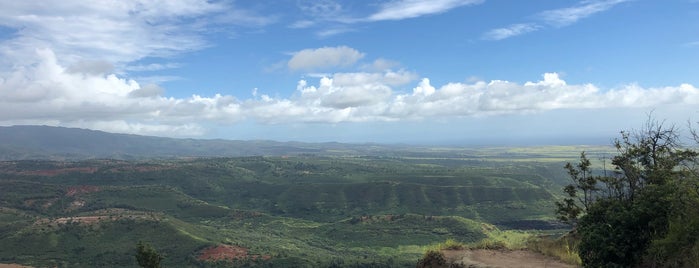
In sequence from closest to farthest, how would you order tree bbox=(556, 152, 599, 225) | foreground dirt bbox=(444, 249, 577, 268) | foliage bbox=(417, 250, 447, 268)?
foreground dirt bbox=(444, 249, 577, 268)
foliage bbox=(417, 250, 447, 268)
tree bbox=(556, 152, 599, 225)

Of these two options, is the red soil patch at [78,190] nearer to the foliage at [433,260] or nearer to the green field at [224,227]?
the green field at [224,227]

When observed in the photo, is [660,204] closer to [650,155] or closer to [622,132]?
[650,155]

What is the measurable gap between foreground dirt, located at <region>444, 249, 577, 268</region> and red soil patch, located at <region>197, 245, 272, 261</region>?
94322 millimetres

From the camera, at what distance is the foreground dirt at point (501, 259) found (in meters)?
17.8

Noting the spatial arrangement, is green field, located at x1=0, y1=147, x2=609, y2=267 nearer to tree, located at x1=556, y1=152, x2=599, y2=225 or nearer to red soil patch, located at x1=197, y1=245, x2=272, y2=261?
red soil patch, located at x1=197, y1=245, x2=272, y2=261

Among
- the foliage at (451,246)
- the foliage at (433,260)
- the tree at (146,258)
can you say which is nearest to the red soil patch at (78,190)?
the tree at (146,258)

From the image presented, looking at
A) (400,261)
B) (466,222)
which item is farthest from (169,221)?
(466,222)

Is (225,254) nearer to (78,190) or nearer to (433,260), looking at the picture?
(433,260)

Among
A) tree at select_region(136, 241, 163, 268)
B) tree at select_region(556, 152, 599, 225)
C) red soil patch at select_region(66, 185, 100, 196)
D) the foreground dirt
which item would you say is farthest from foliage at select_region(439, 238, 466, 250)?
red soil patch at select_region(66, 185, 100, 196)

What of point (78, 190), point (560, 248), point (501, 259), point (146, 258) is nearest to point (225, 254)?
point (146, 258)

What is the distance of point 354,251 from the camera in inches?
5271

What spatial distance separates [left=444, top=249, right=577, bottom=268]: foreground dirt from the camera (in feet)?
58.2

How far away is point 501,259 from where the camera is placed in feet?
61.8

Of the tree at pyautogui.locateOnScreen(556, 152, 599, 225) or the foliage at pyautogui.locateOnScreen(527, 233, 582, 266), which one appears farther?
the tree at pyautogui.locateOnScreen(556, 152, 599, 225)
